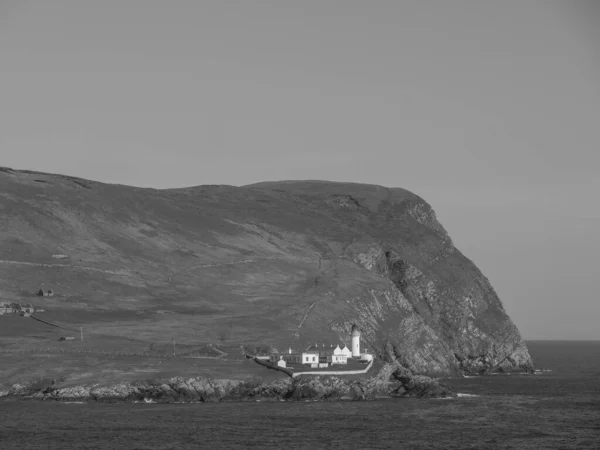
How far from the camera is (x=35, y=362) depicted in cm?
16688

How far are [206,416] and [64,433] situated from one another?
2057 cm

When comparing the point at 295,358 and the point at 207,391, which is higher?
the point at 295,358

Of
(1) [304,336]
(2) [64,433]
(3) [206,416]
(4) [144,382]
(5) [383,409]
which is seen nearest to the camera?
(2) [64,433]

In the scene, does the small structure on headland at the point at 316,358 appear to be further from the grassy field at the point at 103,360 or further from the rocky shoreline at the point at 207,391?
the rocky shoreline at the point at 207,391

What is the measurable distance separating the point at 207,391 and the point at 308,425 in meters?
30.6

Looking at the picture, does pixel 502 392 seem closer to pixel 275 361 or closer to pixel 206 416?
pixel 275 361

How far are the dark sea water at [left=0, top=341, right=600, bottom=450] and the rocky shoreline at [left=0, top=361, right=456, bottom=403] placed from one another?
4.07 m

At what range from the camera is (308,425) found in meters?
127

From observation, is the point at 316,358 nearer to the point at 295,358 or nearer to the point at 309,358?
the point at 309,358

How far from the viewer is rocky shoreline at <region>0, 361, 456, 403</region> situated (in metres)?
152

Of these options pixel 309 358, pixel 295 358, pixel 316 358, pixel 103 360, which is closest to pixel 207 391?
pixel 309 358

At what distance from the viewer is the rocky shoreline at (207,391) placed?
152375 millimetres

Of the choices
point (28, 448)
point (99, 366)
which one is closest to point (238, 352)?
point (99, 366)

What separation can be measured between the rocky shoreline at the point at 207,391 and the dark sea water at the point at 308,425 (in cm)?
407
